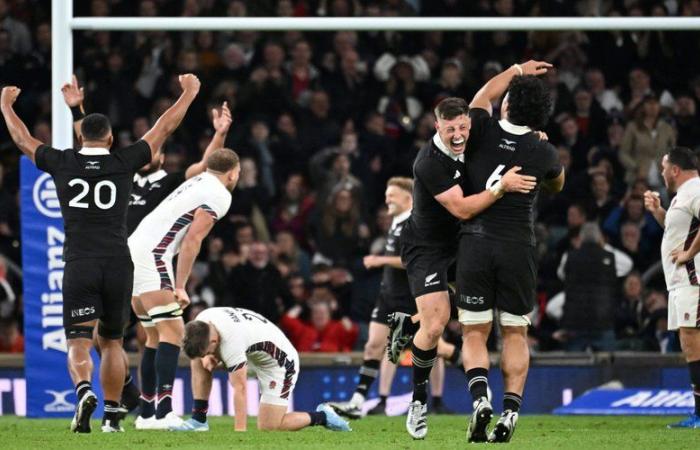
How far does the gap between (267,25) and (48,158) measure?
3.09 m

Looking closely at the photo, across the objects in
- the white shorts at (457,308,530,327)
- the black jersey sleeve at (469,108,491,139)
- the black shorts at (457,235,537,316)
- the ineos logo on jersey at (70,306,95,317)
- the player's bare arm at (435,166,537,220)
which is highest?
the black jersey sleeve at (469,108,491,139)

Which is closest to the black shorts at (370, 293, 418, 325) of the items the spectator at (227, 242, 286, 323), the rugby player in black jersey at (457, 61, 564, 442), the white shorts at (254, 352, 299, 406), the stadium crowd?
the white shorts at (254, 352, 299, 406)

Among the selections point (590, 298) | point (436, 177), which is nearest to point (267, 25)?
point (436, 177)

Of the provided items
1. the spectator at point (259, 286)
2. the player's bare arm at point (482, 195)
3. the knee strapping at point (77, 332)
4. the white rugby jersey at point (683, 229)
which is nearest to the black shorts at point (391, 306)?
the white rugby jersey at point (683, 229)

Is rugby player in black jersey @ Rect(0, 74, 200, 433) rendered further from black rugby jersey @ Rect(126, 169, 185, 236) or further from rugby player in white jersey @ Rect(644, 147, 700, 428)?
rugby player in white jersey @ Rect(644, 147, 700, 428)

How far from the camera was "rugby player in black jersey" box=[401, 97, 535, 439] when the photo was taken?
356 inches

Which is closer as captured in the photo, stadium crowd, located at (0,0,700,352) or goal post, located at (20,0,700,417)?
goal post, located at (20,0,700,417)

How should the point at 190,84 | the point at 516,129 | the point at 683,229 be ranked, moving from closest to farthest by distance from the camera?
the point at 516,129 < the point at 190,84 < the point at 683,229

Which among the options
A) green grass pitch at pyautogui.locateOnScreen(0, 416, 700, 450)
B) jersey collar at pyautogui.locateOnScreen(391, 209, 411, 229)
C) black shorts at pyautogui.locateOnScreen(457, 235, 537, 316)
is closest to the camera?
green grass pitch at pyautogui.locateOnScreen(0, 416, 700, 450)

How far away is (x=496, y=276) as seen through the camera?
354 inches

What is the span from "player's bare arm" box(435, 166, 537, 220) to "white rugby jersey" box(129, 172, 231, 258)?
2676 millimetres

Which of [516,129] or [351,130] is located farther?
[351,130]

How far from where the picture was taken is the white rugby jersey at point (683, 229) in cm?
1126

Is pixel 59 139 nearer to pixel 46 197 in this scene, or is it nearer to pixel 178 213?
pixel 46 197
